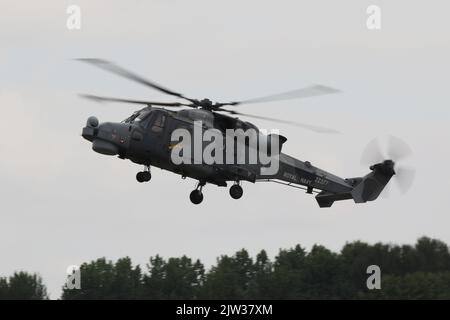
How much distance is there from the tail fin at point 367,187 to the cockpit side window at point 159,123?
7.67 m

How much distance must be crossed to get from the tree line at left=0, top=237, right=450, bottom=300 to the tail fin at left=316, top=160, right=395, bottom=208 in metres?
26.7

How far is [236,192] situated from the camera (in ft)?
157

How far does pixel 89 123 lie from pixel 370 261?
42.3m

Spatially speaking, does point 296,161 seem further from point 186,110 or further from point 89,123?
point 89,123

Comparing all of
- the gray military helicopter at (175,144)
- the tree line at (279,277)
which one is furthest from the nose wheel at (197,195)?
the tree line at (279,277)

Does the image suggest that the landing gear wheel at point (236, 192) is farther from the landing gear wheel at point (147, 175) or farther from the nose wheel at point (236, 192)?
the landing gear wheel at point (147, 175)

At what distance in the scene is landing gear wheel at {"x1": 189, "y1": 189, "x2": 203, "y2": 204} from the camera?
48.2 m

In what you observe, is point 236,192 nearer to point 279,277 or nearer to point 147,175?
point 147,175

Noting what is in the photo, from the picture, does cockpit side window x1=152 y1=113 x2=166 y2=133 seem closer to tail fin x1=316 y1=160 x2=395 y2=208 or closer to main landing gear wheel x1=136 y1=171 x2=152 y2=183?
main landing gear wheel x1=136 y1=171 x2=152 y2=183

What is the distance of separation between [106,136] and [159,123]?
2090 mm

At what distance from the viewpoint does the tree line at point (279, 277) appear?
79.7 metres

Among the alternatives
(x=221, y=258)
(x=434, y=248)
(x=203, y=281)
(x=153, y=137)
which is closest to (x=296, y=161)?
(x=153, y=137)

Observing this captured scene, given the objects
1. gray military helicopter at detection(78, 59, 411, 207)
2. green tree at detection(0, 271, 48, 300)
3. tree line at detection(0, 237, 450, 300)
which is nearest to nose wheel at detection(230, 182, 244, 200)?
gray military helicopter at detection(78, 59, 411, 207)
